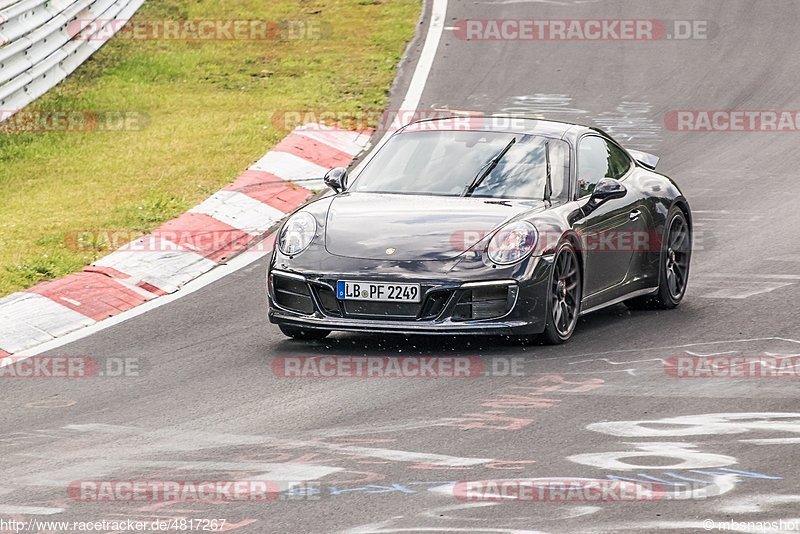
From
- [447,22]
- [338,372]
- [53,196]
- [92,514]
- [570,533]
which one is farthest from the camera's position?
[447,22]

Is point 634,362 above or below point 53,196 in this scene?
below

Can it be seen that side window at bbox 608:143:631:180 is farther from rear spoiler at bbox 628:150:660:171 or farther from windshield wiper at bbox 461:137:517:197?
windshield wiper at bbox 461:137:517:197

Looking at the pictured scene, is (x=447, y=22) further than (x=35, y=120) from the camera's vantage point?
Yes

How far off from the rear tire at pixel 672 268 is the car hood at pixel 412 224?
142 centimetres

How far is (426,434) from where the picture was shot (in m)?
7.06

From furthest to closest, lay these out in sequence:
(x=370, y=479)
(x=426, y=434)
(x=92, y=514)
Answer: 1. (x=426, y=434)
2. (x=370, y=479)
3. (x=92, y=514)

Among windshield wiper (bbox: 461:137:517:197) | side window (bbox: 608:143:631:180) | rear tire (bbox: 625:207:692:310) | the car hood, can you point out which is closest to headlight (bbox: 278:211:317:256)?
the car hood

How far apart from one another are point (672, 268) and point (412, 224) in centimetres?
237

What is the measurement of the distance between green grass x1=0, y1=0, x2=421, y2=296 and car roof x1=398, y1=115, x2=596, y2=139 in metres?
2.92

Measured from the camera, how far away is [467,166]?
983 cm

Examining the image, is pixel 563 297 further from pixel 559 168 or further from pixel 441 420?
pixel 441 420

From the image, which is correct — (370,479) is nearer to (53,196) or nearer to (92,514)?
(92,514)

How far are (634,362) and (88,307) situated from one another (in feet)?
12.6

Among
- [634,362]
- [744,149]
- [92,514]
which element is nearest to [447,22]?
[744,149]
